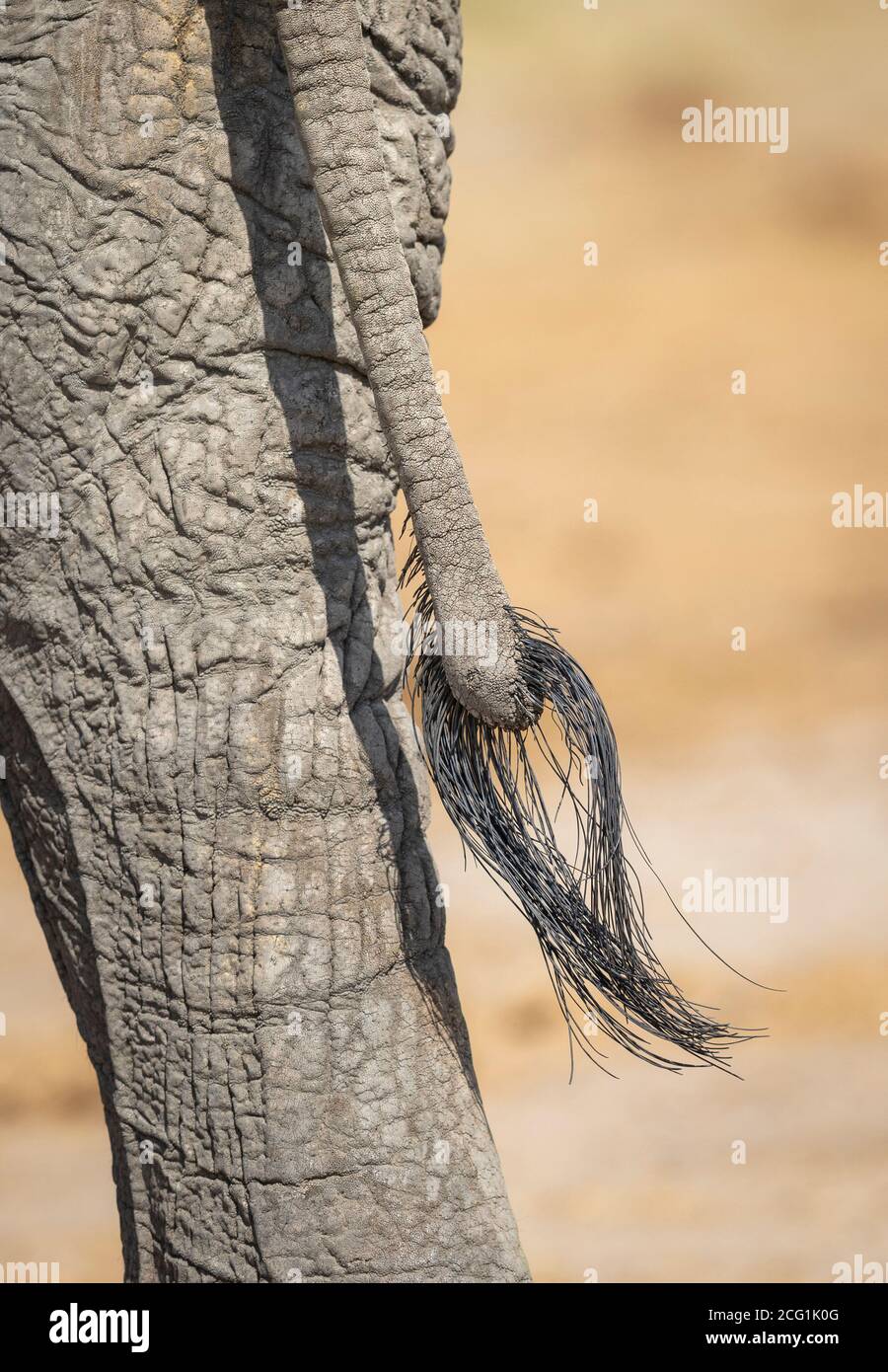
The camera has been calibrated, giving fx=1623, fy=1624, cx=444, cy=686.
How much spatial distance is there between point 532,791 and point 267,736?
0.21 metres

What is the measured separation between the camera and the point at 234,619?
1248 millimetres

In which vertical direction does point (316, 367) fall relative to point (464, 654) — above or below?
above

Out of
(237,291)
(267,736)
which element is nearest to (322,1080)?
(267,736)

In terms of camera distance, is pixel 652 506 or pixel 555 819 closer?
pixel 555 819

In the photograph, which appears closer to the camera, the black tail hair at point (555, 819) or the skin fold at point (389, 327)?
the skin fold at point (389, 327)

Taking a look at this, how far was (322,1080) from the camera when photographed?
126 centimetres

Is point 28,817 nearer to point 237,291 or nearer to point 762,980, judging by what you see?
point 237,291

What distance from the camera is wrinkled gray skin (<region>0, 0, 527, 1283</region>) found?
1219mm

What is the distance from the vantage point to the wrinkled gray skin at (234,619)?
1.22 m

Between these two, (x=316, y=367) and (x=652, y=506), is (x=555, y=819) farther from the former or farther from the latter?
(x=652, y=506)

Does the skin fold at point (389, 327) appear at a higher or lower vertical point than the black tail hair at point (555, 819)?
higher

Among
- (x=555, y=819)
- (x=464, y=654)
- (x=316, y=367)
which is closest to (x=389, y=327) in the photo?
(x=316, y=367)

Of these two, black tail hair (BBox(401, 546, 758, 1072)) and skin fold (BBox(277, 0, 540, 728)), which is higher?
skin fold (BBox(277, 0, 540, 728))

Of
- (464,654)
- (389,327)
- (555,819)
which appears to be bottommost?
(555,819)
